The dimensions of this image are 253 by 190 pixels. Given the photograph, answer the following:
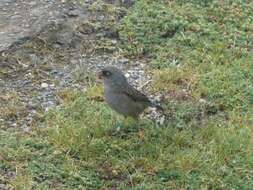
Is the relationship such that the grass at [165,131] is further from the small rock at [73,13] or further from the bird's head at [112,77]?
the small rock at [73,13]

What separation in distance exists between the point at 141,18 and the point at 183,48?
764mm

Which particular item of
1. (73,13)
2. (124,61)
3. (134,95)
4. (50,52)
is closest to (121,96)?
(134,95)

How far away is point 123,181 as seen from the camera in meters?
6.86

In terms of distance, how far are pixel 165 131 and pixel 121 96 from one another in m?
0.56

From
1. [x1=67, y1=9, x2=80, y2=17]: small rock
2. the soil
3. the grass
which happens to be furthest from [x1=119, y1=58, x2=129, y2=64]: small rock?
[x1=67, y1=9, x2=80, y2=17]: small rock

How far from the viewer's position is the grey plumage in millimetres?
7516

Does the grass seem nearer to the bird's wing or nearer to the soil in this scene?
the soil

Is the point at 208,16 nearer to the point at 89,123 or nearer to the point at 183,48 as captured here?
the point at 183,48

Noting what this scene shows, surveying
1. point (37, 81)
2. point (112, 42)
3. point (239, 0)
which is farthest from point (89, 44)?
point (239, 0)

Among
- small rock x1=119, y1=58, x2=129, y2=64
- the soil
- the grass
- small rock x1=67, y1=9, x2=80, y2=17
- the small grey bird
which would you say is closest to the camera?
the grass

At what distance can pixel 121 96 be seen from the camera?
7527mm

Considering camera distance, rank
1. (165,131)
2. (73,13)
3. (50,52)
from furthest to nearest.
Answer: (73,13) → (50,52) → (165,131)

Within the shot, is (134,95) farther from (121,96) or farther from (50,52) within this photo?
(50,52)

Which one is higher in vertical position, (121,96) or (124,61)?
(121,96)
